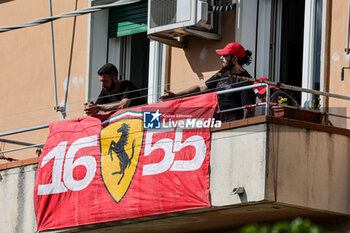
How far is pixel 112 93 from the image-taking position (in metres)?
11.8

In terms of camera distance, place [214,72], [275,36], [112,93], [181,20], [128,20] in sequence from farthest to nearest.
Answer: [128,20]
[214,72]
[181,20]
[275,36]
[112,93]

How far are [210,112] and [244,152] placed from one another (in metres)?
0.81

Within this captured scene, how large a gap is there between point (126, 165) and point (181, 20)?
2.58 m

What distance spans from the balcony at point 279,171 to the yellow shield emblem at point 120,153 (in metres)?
0.81

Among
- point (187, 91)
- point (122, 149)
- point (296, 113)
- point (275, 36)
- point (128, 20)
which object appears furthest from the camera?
point (128, 20)

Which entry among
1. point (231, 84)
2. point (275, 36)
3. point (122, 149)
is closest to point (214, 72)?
point (275, 36)

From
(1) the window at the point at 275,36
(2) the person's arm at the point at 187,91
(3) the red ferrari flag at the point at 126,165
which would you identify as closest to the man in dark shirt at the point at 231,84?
(2) the person's arm at the point at 187,91

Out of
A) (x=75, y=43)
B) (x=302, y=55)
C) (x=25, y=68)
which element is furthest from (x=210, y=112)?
(x=25, y=68)

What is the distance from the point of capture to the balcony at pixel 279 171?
9.38m

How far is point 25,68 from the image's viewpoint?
16.0 meters

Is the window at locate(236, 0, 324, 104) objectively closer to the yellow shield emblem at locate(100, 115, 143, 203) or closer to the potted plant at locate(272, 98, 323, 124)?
the potted plant at locate(272, 98, 323, 124)

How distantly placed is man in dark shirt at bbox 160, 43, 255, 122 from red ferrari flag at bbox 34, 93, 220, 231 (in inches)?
7.1

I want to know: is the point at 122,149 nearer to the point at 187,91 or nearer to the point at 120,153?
the point at 120,153

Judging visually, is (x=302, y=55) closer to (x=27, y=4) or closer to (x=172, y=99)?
(x=172, y=99)
